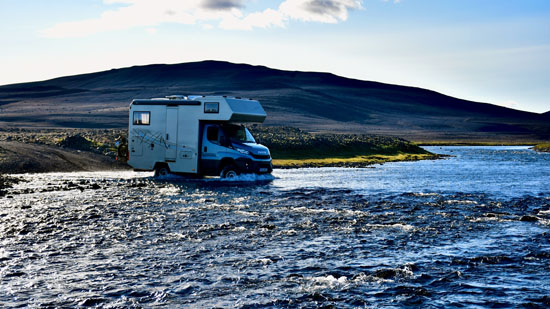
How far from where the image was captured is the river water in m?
9.30

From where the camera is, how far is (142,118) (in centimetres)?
2892

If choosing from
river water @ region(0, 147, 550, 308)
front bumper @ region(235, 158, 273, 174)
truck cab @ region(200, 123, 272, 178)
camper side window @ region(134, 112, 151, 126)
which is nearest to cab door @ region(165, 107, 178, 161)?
camper side window @ region(134, 112, 151, 126)

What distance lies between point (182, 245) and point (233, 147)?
14.7 m

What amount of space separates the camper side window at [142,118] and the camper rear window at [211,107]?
10.9 feet

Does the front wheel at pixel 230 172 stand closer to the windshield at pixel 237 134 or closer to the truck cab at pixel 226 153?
the truck cab at pixel 226 153

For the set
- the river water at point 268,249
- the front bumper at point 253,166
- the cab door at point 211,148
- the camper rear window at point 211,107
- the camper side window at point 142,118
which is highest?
the camper rear window at point 211,107

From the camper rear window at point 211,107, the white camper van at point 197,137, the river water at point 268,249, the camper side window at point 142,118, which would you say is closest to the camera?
the river water at point 268,249

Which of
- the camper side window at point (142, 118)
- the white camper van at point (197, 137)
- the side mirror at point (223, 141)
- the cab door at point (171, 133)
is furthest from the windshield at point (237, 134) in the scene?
the camper side window at point (142, 118)

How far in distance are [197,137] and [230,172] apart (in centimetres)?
241

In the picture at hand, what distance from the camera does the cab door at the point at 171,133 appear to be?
28109 mm

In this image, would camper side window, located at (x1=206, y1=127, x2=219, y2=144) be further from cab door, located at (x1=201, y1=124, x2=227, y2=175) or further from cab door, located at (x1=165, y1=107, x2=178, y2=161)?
cab door, located at (x1=165, y1=107, x2=178, y2=161)

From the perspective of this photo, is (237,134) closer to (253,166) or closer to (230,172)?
(253,166)

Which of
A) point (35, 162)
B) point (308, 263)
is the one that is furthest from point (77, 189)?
point (308, 263)

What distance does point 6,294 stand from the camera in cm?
905
